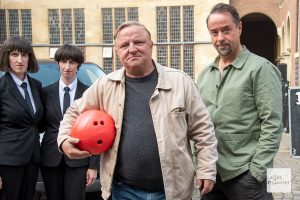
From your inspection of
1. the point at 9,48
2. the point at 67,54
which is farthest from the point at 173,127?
the point at 9,48

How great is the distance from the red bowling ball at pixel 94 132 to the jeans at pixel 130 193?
1.00 feet

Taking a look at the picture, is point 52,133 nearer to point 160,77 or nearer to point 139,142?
point 139,142

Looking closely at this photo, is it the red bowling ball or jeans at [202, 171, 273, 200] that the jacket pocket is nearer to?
the red bowling ball

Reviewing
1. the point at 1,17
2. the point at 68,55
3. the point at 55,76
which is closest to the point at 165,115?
the point at 68,55

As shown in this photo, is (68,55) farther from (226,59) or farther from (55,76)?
(55,76)

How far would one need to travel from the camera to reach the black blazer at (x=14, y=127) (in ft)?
12.0

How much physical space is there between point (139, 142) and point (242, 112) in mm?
787

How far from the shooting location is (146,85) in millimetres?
2848

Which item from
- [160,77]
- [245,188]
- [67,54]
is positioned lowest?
[245,188]

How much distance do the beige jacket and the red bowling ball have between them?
5 cm

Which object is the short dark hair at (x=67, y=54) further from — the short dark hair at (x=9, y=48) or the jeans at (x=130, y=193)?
the jeans at (x=130, y=193)

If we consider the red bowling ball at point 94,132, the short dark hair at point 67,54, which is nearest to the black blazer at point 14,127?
the short dark hair at point 67,54

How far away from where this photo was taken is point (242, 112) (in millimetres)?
3014

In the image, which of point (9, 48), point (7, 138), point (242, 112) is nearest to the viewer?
point (242, 112)
